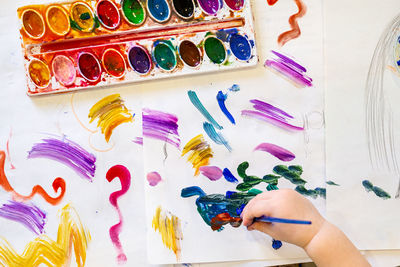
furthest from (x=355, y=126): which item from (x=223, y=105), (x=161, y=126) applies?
(x=161, y=126)

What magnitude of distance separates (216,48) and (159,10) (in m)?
0.12

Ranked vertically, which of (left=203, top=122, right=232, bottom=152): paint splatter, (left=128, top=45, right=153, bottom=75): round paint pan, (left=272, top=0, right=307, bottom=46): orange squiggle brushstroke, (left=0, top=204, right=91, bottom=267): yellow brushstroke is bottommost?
(left=0, top=204, right=91, bottom=267): yellow brushstroke

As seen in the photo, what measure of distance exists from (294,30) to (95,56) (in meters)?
0.34

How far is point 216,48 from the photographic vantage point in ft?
2.21

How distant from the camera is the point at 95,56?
696 mm

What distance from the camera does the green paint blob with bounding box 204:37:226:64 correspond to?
2.21 feet

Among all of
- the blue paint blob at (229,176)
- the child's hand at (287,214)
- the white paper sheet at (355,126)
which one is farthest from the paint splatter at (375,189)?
the blue paint blob at (229,176)

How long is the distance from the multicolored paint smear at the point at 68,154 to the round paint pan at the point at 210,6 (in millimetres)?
319

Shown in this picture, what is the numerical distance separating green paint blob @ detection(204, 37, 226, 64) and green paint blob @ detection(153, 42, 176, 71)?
6cm

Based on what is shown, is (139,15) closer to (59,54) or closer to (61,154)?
(59,54)

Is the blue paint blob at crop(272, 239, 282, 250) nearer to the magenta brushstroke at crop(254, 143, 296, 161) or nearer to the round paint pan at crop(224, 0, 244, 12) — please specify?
the magenta brushstroke at crop(254, 143, 296, 161)

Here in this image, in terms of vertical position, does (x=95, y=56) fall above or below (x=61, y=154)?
above

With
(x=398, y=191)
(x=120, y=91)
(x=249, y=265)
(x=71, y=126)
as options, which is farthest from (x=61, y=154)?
(x=398, y=191)

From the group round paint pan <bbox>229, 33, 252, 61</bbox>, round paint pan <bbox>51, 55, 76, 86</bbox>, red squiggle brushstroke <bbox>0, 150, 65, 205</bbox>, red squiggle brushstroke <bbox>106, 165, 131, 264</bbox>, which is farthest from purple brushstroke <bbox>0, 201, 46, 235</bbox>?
round paint pan <bbox>229, 33, 252, 61</bbox>
